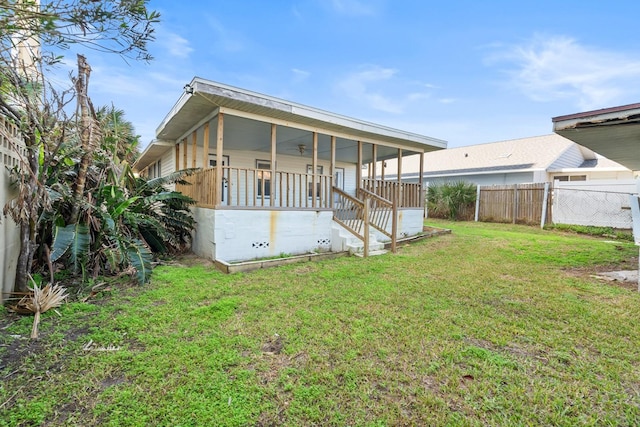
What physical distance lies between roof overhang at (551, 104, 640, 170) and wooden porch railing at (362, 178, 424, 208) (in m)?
4.97

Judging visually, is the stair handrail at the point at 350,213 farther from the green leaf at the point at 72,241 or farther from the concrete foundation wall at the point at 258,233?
the green leaf at the point at 72,241

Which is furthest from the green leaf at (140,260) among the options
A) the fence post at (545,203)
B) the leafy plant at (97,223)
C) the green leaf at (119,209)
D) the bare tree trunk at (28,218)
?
the fence post at (545,203)

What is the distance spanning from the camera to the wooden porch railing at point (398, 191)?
10.2 metres

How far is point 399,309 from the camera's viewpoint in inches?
157

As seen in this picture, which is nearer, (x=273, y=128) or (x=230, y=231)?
(x=230, y=231)

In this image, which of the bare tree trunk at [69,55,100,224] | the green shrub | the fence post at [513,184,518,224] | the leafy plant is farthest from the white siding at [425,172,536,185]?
the bare tree trunk at [69,55,100,224]

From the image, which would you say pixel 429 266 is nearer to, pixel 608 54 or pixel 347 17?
pixel 347 17

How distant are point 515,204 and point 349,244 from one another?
1055 cm

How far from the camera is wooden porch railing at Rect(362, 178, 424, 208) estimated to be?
33.4ft

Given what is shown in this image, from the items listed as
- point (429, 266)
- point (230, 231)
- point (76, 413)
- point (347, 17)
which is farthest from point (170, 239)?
point (347, 17)

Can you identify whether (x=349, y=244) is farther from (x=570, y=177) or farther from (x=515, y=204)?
(x=570, y=177)

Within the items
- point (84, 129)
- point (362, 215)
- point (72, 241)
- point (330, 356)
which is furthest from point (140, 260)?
point (362, 215)

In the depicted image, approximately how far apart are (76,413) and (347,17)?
13861 mm

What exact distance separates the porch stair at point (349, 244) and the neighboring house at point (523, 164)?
11.7m
